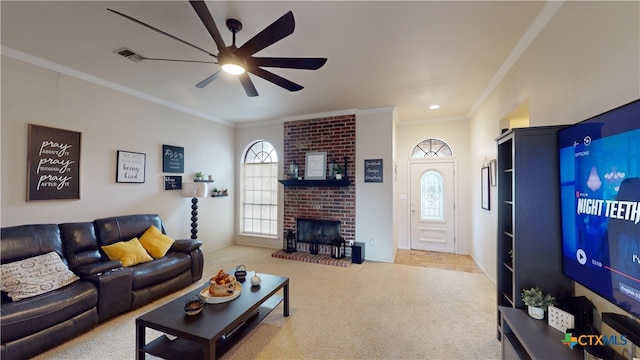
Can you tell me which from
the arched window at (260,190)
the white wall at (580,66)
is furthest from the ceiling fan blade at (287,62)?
the arched window at (260,190)

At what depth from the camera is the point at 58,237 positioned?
2.67 meters

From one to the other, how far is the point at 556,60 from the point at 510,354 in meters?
2.24

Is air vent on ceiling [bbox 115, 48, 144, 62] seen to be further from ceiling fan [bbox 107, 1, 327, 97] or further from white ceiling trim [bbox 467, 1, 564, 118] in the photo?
white ceiling trim [bbox 467, 1, 564, 118]

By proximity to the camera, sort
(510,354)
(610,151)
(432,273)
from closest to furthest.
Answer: (610,151) < (510,354) < (432,273)

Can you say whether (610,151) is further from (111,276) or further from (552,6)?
(111,276)

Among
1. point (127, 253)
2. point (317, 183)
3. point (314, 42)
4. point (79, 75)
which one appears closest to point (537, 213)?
point (314, 42)

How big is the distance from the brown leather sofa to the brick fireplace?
2.13 meters

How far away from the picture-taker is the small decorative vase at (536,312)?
1.69 m

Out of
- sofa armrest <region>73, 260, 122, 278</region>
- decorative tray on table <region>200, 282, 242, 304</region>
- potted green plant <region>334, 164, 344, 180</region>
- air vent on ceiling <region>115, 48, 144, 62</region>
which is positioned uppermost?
air vent on ceiling <region>115, 48, 144, 62</region>

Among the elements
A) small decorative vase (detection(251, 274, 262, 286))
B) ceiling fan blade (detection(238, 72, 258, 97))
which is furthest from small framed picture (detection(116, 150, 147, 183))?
small decorative vase (detection(251, 274, 262, 286))

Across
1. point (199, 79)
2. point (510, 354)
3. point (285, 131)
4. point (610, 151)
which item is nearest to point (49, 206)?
point (199, 79)

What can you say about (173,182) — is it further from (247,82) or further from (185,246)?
(247,82)

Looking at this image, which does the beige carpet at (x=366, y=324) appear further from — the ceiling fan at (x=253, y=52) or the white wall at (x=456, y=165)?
the ceiling fan at (x=253, y=52)

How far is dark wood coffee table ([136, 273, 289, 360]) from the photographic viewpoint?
168 centimetres
